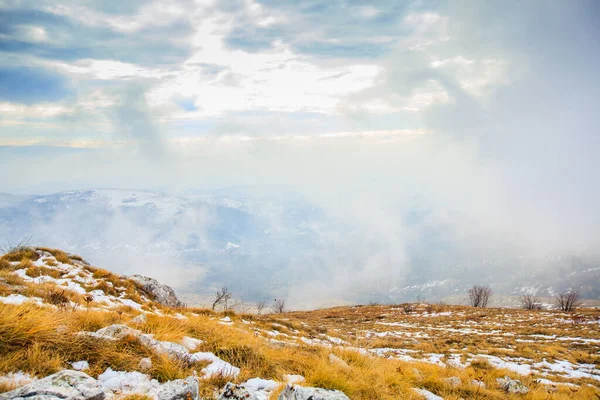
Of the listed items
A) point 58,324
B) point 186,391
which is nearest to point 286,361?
point 186,391

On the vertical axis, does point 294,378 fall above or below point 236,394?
below

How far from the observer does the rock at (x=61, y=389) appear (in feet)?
9.56

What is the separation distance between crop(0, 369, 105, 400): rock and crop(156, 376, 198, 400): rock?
0.67 metres

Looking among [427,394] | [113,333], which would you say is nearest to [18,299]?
[113,333]

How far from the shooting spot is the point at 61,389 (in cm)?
308

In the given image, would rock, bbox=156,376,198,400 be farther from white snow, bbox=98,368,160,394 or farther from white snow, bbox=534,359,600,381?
white snow, bbox=534,359,600,381

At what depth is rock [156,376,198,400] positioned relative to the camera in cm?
352

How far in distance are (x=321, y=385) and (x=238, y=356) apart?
6.02 ft

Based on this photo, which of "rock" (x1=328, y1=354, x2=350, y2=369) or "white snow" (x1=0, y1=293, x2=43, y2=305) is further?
"white snow" (x1=0, y1=293, x2=43, y2=305)

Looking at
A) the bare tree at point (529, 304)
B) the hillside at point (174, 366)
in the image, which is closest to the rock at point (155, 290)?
the hillside at point (174, 366)

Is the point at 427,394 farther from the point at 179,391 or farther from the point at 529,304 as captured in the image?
the point at 529,304

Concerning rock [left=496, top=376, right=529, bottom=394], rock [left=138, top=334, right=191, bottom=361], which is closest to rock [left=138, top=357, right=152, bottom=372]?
rock [left=138, top=334, right=191, bottom=361]

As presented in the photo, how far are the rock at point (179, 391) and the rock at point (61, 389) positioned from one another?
666 millimetres

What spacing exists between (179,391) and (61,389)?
1248 millimetres
